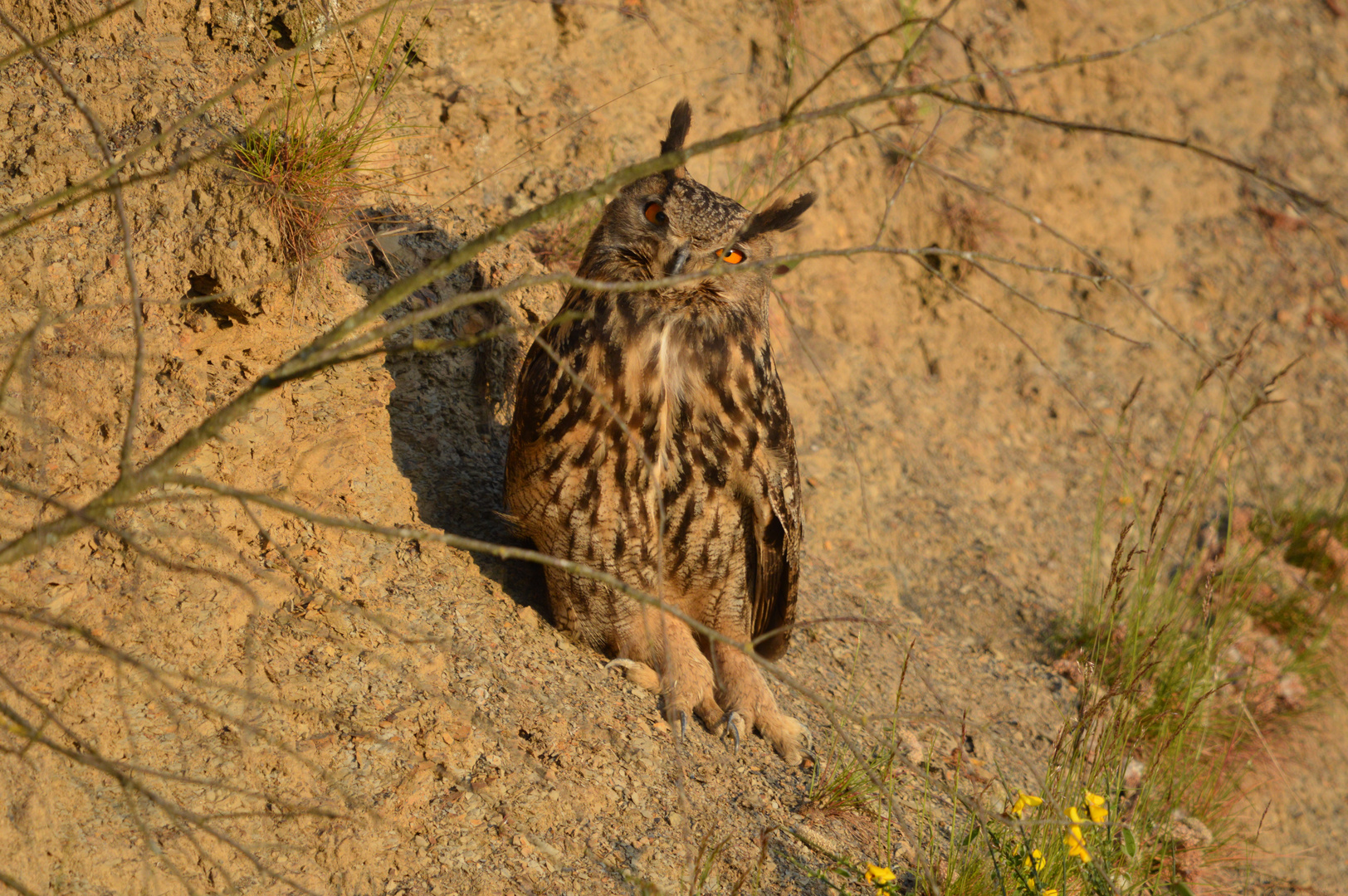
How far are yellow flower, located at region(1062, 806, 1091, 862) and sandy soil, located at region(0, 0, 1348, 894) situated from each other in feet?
1.15

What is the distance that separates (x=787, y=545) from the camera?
2.94 meters

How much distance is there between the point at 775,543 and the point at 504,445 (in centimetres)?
99

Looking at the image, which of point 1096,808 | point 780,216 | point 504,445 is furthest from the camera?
point 504,445

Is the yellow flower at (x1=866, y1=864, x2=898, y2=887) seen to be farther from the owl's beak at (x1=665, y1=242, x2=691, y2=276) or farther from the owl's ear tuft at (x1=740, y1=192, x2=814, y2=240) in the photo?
the owl's ear tuft at (x1=740, y1=192, x2=814, y2=240)

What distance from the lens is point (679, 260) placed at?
2615mm

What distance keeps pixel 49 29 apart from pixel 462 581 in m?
1.83

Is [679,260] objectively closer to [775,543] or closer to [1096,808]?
[775,543]

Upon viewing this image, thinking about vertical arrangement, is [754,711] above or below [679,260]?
below

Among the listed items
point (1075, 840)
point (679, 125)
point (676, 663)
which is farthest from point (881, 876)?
point (679, 125)

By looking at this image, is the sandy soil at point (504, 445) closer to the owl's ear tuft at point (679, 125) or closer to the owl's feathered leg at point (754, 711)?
the owl's feathered leg at point (754, 711)

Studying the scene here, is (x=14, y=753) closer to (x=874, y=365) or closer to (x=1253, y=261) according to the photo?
(x=874, y=365)

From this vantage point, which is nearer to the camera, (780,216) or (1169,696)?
(780,216)

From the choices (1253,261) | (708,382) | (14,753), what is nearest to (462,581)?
(708,382)

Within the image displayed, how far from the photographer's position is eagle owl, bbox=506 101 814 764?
262cm
